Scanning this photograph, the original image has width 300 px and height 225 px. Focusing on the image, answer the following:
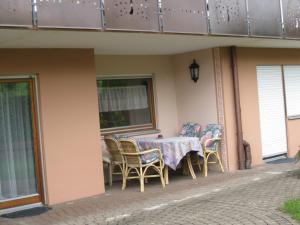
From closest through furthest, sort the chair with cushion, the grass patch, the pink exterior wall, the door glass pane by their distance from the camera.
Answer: the grass patch, the door glass pane, the chair with cushion, the pink exterior wall

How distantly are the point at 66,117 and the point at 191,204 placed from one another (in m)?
2.70

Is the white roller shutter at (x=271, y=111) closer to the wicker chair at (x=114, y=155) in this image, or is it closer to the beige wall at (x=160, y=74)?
the beige wall at (x=160, y=74)

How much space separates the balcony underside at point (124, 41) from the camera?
725 centimetres

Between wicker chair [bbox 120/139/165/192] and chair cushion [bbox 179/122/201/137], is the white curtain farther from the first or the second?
wicker chair [bbox 120/139/165/192]

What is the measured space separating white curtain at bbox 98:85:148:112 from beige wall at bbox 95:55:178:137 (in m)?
0.34

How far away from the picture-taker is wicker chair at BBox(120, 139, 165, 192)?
9.12 meters

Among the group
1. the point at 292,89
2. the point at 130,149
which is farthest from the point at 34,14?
the point at 292,89

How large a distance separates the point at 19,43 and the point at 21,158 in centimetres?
199

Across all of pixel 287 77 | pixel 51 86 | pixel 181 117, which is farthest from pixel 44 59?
pixel 287 77

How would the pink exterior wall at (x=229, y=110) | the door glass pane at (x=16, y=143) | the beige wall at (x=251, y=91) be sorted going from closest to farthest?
the door glass pane at (x=16, y=143), the pink exterior wall at (x=229, y=110), the beige wall at (x=251, y=91)

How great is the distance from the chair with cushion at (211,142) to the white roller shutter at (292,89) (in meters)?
2.77

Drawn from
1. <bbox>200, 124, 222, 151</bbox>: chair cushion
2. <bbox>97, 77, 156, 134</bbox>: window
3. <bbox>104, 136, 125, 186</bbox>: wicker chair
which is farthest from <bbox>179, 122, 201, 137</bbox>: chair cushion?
<bbox>104, 136, 125, 186</bbox>: wicker chair

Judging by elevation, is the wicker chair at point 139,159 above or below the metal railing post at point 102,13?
below

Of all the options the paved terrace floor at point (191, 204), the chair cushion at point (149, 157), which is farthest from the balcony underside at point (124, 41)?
the paved terrace floor at point (191, 204)
